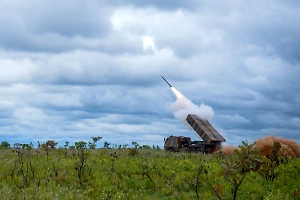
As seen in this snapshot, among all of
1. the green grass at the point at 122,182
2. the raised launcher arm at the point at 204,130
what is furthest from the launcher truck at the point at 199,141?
the green grass at the point at 122,182

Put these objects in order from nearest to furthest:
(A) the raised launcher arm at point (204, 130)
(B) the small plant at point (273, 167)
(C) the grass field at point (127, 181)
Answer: (C) the grass field at point (127, 181)
(B) the small plant at point (273, 167)
(A) the raised launcher arm at point (204, 130)

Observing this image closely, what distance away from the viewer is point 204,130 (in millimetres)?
39438

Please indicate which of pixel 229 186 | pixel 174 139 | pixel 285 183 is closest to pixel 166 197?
pixel 229 186

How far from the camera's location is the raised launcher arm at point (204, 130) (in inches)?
1529

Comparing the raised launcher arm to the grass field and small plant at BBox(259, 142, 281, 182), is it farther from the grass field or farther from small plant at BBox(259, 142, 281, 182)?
small plant at BBox(259, 142, 281, 182)

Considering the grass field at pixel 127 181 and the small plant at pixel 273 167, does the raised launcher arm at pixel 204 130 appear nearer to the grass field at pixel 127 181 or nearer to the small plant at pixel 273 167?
the grass field at pixel 127 181

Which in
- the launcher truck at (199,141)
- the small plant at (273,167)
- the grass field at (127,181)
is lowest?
the grass field at (127,181)

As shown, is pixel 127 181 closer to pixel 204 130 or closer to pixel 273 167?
pixel 273 167

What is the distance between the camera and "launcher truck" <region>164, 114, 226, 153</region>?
128ft

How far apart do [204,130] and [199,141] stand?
137 centimetres

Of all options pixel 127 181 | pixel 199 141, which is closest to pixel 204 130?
pixel 199 141

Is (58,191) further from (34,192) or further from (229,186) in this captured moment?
(229,186)

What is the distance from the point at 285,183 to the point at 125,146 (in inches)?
705

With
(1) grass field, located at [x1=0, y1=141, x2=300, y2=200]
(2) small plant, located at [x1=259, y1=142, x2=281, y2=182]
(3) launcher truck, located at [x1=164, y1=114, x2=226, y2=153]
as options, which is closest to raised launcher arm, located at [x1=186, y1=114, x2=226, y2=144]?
(3) launcher truck, located at [x1=164, y1=114, x2=226, y2=153]
